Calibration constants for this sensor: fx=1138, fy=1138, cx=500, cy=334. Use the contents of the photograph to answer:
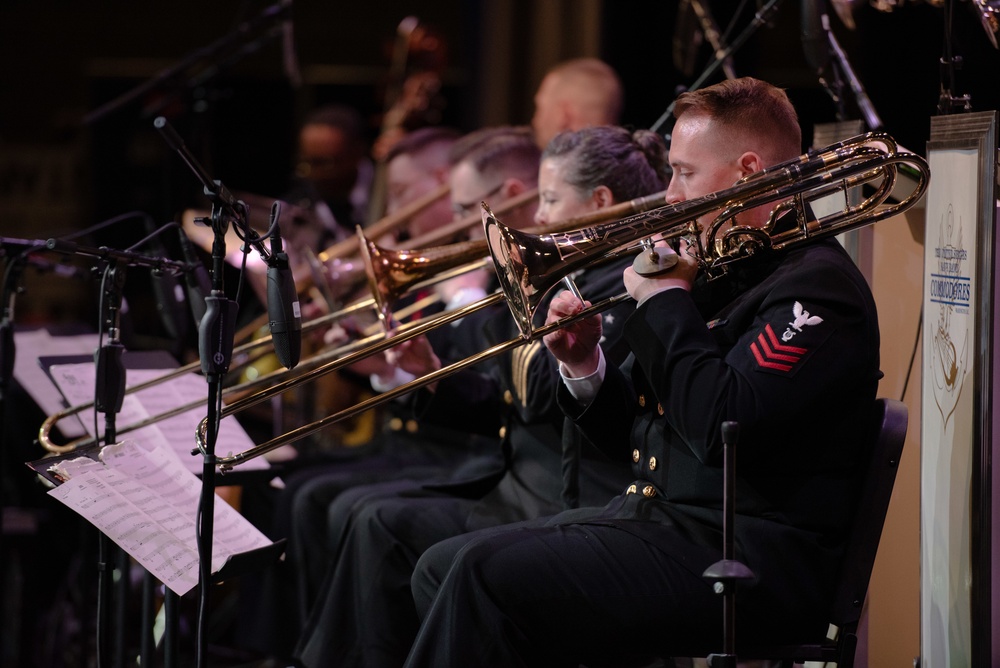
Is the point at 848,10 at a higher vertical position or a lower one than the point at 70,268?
higher

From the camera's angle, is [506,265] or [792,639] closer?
[792,639]

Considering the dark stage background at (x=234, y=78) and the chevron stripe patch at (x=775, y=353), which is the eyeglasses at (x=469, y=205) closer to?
the dark stage background at (x=234, y=78)

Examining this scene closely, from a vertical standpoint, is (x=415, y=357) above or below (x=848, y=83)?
below

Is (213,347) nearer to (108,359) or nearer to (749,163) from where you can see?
(108,359)

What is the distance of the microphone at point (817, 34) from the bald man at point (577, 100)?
3.90 feet

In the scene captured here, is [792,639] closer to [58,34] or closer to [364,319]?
[364,319]

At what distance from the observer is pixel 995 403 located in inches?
91.0

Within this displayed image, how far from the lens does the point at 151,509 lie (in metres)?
2.30

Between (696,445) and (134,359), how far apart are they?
1.66 m

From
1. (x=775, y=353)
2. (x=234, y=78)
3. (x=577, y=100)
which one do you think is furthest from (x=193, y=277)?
(x=234, y=78)

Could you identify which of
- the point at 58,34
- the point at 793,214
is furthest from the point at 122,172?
the point at 793,214

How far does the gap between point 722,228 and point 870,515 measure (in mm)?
618

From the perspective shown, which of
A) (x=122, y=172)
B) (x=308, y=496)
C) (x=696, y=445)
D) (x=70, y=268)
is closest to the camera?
(x=696, y=445)

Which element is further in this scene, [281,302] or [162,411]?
[162,411]
